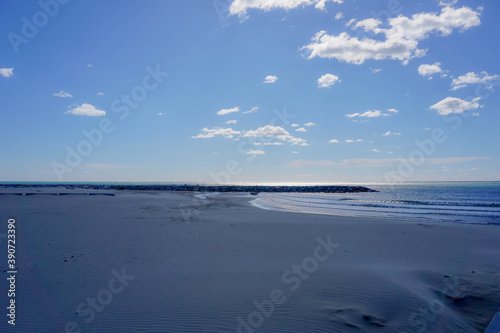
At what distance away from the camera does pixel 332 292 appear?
6973 mm

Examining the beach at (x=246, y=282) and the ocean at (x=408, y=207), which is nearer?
the beach at (x=246, y=282)

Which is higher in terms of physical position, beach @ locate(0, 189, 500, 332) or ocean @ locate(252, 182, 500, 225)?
beach @ locate(0, 189, 500, 332)

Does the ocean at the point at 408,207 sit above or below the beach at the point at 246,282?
below

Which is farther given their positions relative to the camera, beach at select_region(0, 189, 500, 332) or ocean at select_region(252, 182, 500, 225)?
ocean at select_region(252, 182, 500, 225)

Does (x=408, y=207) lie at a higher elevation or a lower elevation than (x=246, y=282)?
lower

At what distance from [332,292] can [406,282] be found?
8.03 ft

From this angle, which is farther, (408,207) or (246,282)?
(408,207)

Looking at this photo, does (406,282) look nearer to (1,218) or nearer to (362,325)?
(362,325)

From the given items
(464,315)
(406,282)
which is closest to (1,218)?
(406,282)

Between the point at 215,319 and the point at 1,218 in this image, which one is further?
the point at 1,218

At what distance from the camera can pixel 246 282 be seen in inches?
300

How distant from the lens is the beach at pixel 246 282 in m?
5.73

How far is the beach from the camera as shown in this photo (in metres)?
5.73

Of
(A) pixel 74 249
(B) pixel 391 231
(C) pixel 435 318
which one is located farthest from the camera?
(B) pixel 391 231
